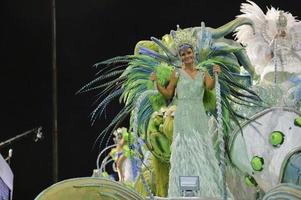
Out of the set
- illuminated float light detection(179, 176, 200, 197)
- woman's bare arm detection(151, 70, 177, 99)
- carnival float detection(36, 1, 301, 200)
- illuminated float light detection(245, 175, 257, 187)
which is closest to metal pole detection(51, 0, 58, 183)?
carnival float detection(36, 1, 301, 200)

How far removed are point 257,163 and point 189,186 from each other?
70 centimetres

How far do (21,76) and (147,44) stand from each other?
4.72ft

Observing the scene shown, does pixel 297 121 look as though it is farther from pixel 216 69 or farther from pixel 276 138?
pixel 216 69

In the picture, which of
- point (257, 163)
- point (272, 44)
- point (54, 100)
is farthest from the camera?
point (54, 100)

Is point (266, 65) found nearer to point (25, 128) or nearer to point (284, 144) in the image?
point (284, 144)

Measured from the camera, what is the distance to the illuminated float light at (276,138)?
Answer: 10.6 ft

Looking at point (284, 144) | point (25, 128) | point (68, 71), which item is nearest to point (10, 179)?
point (25, 128)

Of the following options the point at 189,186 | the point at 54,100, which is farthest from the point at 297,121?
the point at 54,100

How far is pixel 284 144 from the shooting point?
3256mm

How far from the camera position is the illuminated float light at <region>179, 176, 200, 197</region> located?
8.54 ft

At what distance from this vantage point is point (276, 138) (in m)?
3.25

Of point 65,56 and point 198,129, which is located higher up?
point 65,56

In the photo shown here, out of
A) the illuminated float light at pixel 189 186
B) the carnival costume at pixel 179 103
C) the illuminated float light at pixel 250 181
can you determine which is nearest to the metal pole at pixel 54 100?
the carnival costume at pixel 179 103

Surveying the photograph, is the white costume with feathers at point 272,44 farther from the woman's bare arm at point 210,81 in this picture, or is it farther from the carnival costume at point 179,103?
the woman's bare arm at point 210,81
